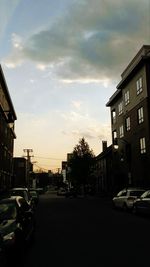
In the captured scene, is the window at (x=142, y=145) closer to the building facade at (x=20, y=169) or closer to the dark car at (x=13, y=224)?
the dark car at (x=13, y=224)

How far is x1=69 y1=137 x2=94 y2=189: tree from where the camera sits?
248 ft

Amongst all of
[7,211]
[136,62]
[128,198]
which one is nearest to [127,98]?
[136,62]

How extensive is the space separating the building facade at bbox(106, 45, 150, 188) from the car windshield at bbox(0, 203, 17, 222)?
30204 mm

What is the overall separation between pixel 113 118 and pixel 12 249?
5275 cm

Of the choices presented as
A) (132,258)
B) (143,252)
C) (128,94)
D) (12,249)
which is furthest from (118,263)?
(128,94)

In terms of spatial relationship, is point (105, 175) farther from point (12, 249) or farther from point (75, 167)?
point (12, 249)

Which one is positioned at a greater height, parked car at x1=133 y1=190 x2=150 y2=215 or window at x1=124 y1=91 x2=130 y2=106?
window at x1=124 y1=91 x2=130 y2=106

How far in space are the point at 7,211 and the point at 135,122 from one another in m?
36.3

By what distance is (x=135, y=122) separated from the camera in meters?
45.9

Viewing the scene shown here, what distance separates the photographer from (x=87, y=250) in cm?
1105

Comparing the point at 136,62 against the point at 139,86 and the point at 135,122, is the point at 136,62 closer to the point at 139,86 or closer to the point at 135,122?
the point at 139,86

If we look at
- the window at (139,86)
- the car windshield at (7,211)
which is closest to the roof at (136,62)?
the window at (139,86)

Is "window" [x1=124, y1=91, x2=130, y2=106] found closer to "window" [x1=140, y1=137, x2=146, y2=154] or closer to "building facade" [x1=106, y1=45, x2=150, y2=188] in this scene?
"building facade" [x1=106, y1=45, x2=150, y2=188]

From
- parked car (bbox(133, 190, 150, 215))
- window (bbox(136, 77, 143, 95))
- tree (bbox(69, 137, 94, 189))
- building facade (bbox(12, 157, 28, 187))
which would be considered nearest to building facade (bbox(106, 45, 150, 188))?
window (bbox(136, 77, 143, 95))
